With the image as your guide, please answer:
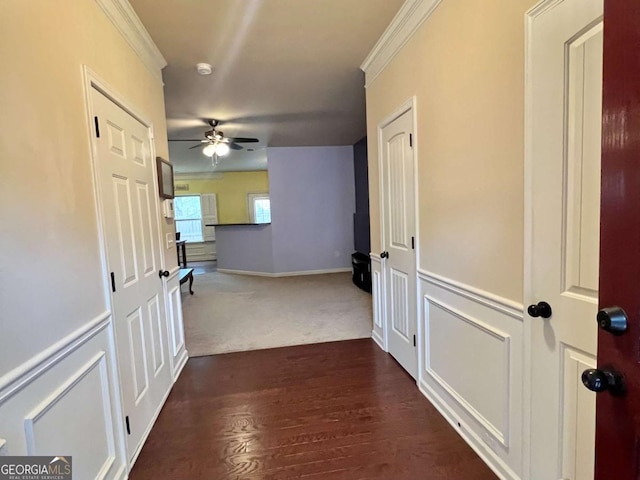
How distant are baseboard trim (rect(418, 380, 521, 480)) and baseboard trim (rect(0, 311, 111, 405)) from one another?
191 cm

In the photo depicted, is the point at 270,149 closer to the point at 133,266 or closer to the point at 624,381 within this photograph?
the point at 133,266

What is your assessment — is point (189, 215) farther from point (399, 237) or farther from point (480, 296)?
point (480, 296)

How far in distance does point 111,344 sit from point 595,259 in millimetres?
1990

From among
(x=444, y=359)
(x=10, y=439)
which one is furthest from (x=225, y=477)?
(x=444, y=359)

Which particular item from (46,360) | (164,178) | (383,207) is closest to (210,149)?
(164,178)

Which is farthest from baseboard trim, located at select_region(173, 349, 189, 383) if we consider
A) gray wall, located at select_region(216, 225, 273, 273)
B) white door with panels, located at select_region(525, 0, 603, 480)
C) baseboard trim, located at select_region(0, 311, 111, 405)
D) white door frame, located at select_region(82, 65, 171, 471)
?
gray wall, located at select_region(216, 225, 273, 273)

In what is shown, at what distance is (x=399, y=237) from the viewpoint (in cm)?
262

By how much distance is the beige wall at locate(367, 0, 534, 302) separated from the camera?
53.9 inches

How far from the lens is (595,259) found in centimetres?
105

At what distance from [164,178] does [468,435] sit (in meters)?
2.63

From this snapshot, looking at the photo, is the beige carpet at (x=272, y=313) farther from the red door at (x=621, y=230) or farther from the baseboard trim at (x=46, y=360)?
the red door at (x=621, y=230)

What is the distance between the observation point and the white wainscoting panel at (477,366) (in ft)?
4.81

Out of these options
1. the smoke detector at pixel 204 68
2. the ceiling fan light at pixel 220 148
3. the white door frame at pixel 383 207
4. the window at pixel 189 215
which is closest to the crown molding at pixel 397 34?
the white door frame at pixel 383 207
